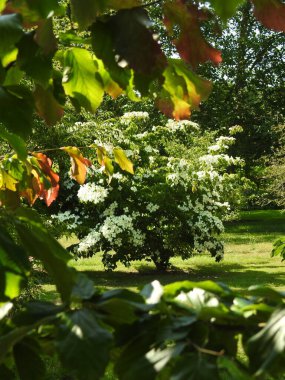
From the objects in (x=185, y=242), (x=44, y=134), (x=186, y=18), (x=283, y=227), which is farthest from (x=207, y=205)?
(x=283, y=227)

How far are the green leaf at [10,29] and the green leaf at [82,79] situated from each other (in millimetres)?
275

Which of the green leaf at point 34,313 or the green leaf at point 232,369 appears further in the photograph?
the green leaf at point 34,313

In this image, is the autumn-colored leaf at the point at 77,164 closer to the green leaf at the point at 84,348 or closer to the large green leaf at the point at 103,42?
the large green leaf at the point at 103,42

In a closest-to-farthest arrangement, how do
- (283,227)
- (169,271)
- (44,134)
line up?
1. (44,134)
2. (169,271)
3. (283,227)

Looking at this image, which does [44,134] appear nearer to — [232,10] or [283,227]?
[232,10]

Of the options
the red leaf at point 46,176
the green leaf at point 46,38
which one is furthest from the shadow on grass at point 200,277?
the green leaf at point 46,38

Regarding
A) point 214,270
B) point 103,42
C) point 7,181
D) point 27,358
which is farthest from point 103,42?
point 214,270

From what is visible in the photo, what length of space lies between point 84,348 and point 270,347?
212 mm

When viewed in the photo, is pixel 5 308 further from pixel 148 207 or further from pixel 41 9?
pixel 148 207

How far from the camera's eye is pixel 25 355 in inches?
32.8

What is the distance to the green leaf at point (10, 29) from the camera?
100cm

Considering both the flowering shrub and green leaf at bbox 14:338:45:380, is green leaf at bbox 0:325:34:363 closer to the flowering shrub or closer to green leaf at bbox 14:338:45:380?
green leaf at bbox 14:338:45:380

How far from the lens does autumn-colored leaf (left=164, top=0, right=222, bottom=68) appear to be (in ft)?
4.02

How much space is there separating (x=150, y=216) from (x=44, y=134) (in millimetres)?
2726
